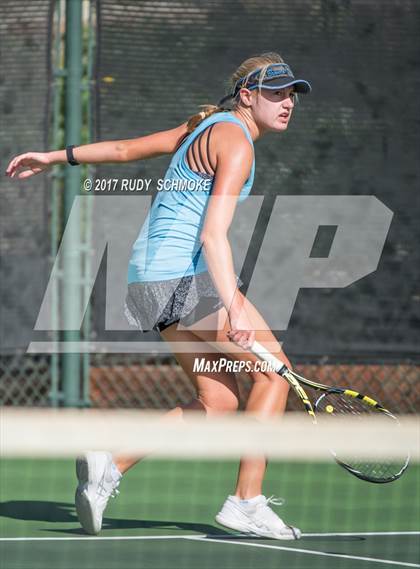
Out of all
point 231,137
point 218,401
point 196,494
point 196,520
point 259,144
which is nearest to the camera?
point 231,137

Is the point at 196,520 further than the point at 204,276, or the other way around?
the point at 196,520

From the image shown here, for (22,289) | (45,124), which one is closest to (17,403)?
(22,289)

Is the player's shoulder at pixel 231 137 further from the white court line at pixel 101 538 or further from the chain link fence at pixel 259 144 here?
the chain link fence at pixel 259 144

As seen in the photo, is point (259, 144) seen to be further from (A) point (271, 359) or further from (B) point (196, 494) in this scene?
(A) point (271, 359)

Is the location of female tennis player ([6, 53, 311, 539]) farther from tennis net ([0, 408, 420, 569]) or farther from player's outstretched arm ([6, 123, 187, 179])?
tennis net ([0, 408, 420, 569])

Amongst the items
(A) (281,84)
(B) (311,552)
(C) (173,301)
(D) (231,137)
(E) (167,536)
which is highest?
(A) (281,84)

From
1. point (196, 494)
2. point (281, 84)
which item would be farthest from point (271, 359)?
point (196, 494)

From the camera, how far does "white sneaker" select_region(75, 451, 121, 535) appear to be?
15.5ft

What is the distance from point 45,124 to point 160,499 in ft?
8.19

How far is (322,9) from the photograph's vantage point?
7.72 m

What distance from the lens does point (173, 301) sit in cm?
467

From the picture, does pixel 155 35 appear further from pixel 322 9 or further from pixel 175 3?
pixel 322 9

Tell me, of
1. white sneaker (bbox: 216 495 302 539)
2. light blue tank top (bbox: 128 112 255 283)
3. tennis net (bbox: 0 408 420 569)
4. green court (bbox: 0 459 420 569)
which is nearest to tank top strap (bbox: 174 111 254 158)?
light blue tank top (bbox: 128 112 255 283)

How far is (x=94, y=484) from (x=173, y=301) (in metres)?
0.65
